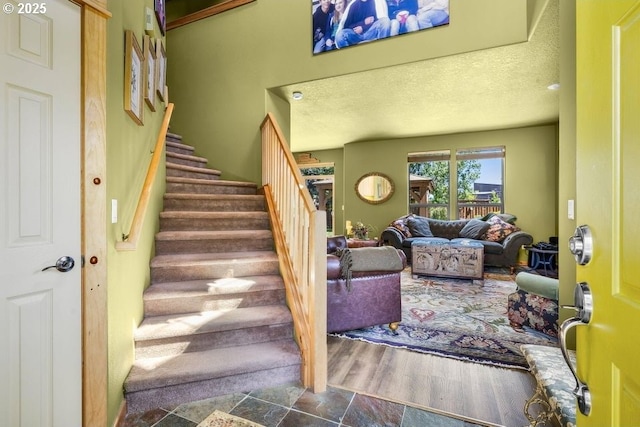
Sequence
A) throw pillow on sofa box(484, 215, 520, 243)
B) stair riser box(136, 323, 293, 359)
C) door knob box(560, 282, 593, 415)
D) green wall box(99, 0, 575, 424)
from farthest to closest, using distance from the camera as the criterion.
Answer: throw pillow on sofa box(484, 215, 520, 243) → stair riser box(136, 323, 293, 359) → green wall box(99, 0, 575, 424) → door knob box(560, 282, 593, 415)

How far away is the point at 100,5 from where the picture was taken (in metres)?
1.35

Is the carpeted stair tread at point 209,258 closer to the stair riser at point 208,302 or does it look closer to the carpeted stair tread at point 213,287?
the carpeted stair tread at point 213,287

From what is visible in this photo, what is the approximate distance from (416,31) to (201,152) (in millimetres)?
3274

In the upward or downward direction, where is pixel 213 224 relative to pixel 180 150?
downward

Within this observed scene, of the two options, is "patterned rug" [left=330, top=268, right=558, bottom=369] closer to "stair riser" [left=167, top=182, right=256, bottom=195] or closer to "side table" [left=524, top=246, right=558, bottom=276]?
"side table" [left=524, top=246, right=558, bottom=276]

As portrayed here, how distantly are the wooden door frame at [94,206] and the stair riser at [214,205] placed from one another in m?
1.67

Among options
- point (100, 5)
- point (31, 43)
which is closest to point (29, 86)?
point (31, 43)

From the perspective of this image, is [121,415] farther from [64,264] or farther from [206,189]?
[206,189]

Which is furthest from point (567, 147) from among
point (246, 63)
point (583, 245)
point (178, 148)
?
point (178, 148)

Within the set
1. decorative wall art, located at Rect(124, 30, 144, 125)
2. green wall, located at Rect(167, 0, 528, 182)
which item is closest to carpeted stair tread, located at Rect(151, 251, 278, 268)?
decorative wall art, located at Rect(124, 30, 144, 125)

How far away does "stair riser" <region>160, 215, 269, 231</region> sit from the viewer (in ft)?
9.11

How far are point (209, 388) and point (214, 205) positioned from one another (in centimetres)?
190

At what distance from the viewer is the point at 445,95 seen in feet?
13.6

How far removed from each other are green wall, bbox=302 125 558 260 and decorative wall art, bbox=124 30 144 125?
5623 millimetres
